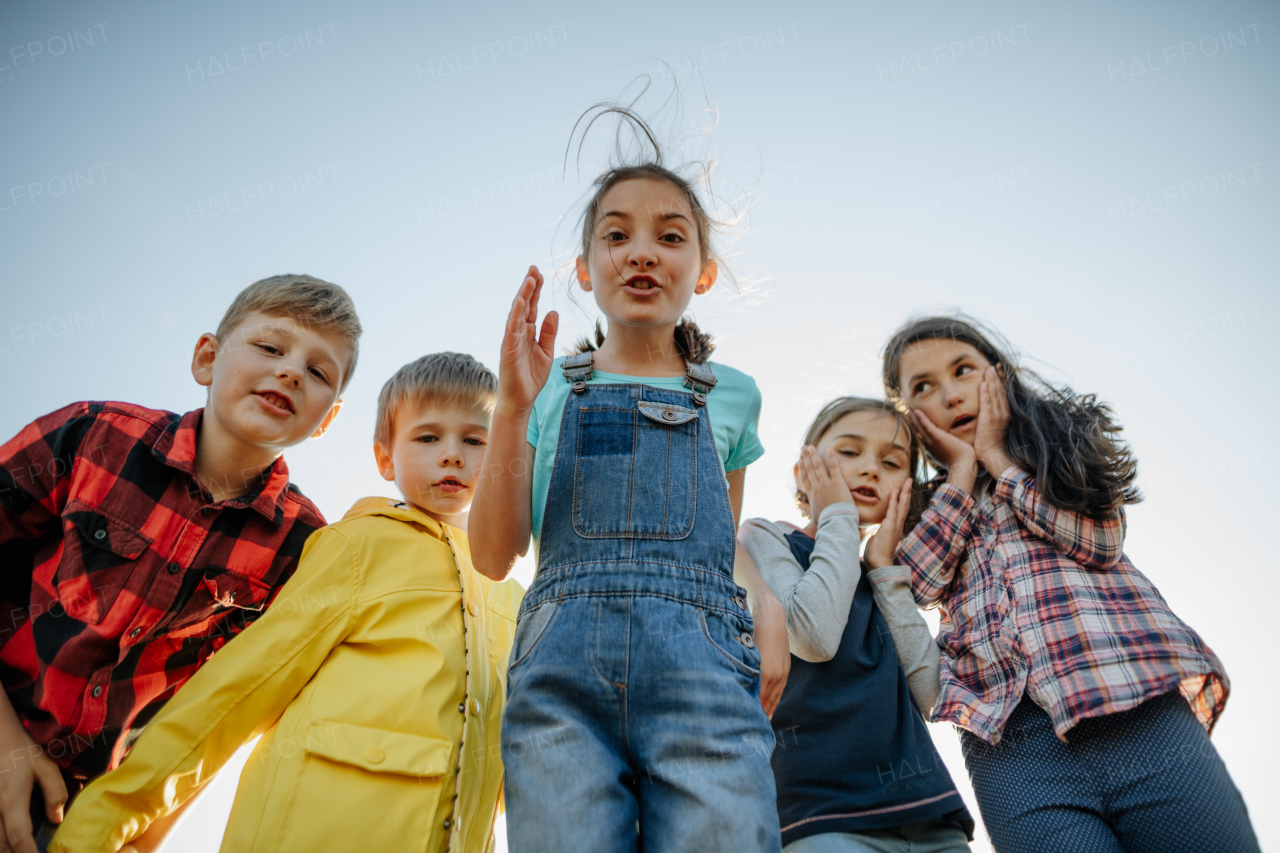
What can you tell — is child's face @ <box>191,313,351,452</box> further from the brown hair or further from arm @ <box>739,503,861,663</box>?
the brown hair

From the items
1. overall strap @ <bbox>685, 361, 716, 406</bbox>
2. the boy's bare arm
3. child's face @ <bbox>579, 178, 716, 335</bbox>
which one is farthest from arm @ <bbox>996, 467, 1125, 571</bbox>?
the boy's bare arm

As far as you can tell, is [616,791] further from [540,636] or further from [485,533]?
[485,533]

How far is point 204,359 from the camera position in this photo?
2826 mm

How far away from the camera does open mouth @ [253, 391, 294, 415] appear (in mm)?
2584

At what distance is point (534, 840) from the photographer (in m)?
1.49

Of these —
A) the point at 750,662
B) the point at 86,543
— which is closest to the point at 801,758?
the point at 750,662

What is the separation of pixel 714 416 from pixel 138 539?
74.3 inches

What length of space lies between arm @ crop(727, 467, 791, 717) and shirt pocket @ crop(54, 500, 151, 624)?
192 cm

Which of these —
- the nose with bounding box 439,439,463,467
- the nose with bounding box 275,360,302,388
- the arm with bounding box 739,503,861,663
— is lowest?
the arm with bounding box 739,503,861,663

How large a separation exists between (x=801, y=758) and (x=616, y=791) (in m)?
1.02

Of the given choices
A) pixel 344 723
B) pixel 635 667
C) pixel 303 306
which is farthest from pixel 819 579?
pixel 303 306

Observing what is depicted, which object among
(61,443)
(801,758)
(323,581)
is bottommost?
(801,758)

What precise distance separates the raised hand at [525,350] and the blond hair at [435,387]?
934mm

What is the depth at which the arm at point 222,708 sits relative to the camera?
1.81 meters
